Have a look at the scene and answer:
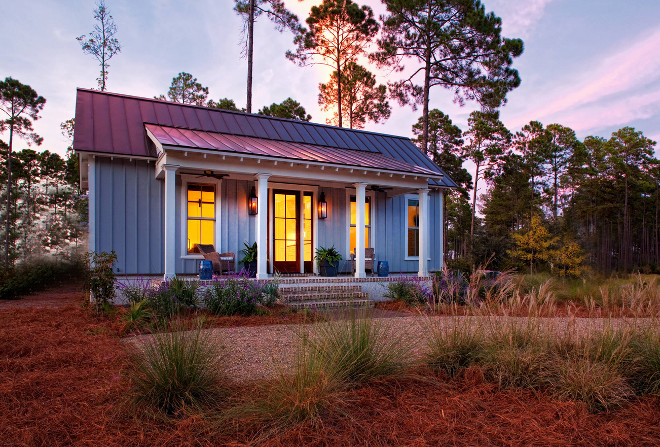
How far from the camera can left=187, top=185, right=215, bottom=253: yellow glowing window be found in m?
9.16

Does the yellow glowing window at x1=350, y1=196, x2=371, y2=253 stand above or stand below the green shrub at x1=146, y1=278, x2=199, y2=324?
above

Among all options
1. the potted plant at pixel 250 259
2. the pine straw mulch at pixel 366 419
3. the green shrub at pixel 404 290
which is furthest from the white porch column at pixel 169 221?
the green shrub at pixel 404 290

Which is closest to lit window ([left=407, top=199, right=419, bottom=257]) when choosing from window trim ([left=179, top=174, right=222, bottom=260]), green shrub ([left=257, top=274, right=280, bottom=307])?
window trim ([left=179, top=174, right=222, bottom=260])

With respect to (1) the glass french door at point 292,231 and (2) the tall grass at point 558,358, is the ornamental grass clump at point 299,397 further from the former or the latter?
(1) the glass french door at point 292,231

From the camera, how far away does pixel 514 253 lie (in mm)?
16234

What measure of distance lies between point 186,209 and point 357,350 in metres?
6.89

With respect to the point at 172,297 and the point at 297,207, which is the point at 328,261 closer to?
the point at 297,207

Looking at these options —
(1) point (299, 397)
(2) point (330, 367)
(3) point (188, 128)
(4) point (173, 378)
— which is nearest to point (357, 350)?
(2) point (330, 367)

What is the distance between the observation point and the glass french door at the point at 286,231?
10.2 meters

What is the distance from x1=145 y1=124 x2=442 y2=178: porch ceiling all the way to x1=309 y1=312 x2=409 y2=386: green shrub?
551 centimetres

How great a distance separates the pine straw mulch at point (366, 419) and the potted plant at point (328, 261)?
6303 millimetres

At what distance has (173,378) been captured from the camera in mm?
2746

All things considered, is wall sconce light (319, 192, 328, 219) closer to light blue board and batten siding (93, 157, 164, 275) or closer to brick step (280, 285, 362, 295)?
brick step (280, 285, 362, 295)

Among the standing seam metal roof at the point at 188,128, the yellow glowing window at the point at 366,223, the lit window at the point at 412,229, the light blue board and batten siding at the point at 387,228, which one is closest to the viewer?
the standing seam metal roof at the point at 188,128
